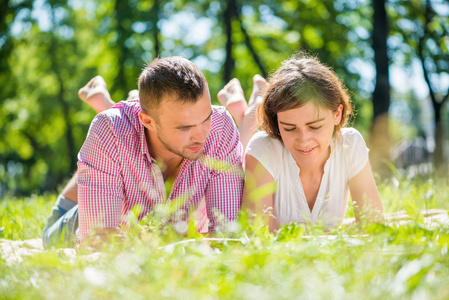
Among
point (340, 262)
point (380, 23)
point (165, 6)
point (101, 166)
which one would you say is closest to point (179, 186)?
point (101, 166)

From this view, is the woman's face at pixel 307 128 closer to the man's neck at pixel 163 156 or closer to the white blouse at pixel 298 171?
the white blouse at pixel 298 171

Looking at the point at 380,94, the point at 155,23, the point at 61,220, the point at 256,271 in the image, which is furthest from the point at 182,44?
the point at 256,271

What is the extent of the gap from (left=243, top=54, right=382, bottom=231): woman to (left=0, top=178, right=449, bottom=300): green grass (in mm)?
1328

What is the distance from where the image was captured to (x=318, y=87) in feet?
10.2

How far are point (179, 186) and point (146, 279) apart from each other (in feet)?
6.32

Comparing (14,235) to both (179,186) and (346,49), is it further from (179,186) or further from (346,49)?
(346,49)

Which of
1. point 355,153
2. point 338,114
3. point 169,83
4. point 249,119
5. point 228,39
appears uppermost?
point 228,39

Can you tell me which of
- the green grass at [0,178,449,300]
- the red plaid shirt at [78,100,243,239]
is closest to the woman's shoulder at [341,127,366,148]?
the red plaid shirt at [78,100,243,239]

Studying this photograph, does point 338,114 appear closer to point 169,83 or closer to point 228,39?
point 169,83

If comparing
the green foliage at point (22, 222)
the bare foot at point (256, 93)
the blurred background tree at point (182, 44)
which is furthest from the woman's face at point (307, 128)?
the blurred background tree at point (182, 44)

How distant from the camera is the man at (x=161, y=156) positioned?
279 centimetres

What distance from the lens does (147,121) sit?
3.03 m

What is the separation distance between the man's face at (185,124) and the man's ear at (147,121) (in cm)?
5

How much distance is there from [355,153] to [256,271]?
2.24m
